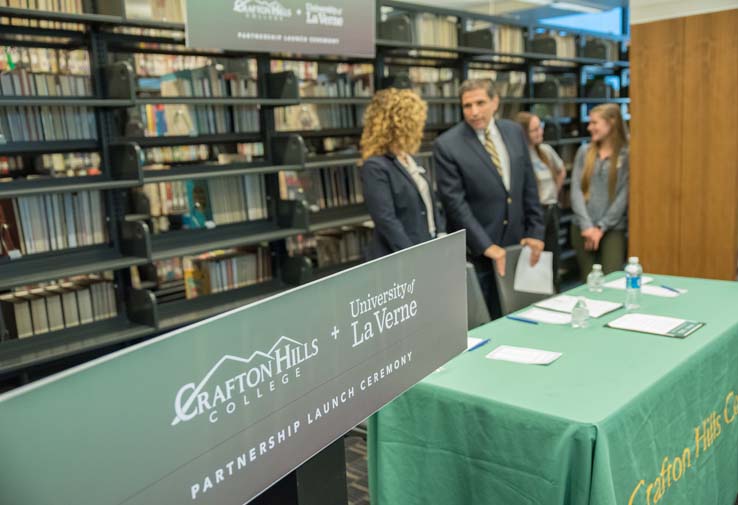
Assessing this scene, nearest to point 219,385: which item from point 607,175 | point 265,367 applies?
point 265,367

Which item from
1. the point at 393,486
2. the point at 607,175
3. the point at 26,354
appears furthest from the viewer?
the point at 607,175

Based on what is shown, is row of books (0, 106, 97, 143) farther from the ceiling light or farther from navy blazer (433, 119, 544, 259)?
the ceiling light

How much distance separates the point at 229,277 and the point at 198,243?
37cm

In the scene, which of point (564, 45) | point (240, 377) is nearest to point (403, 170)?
point (240, 377)

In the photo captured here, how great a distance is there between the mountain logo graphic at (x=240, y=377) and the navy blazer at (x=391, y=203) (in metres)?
2.00

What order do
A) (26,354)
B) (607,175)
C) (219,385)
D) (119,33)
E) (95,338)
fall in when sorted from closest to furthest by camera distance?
(219,385) < (26,354) < (95,338) < (119,33) < (607,175)

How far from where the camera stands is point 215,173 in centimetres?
391

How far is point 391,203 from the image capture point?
10.2ft

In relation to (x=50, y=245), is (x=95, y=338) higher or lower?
lower

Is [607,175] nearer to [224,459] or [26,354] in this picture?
[26,354]

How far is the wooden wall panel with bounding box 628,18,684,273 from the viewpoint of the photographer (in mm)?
3811

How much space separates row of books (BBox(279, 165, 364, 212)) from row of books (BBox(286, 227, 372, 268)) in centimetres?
22

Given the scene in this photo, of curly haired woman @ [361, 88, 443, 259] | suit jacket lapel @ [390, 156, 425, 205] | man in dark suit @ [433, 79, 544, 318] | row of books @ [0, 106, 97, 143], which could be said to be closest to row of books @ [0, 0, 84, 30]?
row of books @ [0, 106, 97, 143]

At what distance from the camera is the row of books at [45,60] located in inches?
129
